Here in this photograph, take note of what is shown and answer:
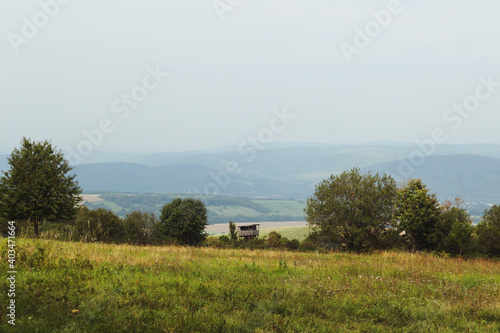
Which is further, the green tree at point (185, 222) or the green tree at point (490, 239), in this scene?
the green tree at point (185, 222)

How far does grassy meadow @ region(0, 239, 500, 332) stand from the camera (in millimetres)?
7590

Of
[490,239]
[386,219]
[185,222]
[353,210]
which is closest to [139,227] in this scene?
[185,222]

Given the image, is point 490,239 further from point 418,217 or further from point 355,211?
point 355,211

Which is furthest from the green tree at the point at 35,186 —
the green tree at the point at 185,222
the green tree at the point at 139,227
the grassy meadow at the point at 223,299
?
the green tree at the point at 185,222

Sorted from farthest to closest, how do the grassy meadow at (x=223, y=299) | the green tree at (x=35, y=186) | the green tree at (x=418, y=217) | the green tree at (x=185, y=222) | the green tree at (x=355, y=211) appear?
the green tree at (x=185, y=222) → the green tree at (x=355, y=211) → the green tree at (x=418, y=217) → the green tree at (x=35, y=186) → the grassy meadow at (x=223, y=299)

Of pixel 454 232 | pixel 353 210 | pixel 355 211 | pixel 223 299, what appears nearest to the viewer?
pixel 223 299

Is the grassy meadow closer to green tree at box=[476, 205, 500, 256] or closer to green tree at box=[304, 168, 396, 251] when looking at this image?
green tree at box=[304, 168, 396, 251]

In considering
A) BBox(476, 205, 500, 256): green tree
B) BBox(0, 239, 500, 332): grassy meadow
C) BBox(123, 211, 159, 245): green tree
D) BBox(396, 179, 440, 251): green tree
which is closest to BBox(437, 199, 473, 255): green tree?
BBox(396, 179, 440, 251): green tree

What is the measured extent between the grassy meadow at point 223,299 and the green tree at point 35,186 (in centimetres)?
1614

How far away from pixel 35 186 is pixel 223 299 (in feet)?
74.3

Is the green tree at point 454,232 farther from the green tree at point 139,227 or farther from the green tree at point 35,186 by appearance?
the green tree at point 139,227

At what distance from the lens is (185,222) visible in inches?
2083

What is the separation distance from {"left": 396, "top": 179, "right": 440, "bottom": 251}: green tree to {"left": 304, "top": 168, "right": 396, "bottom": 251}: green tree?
0.88 m

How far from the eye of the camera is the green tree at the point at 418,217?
32.8 meters
